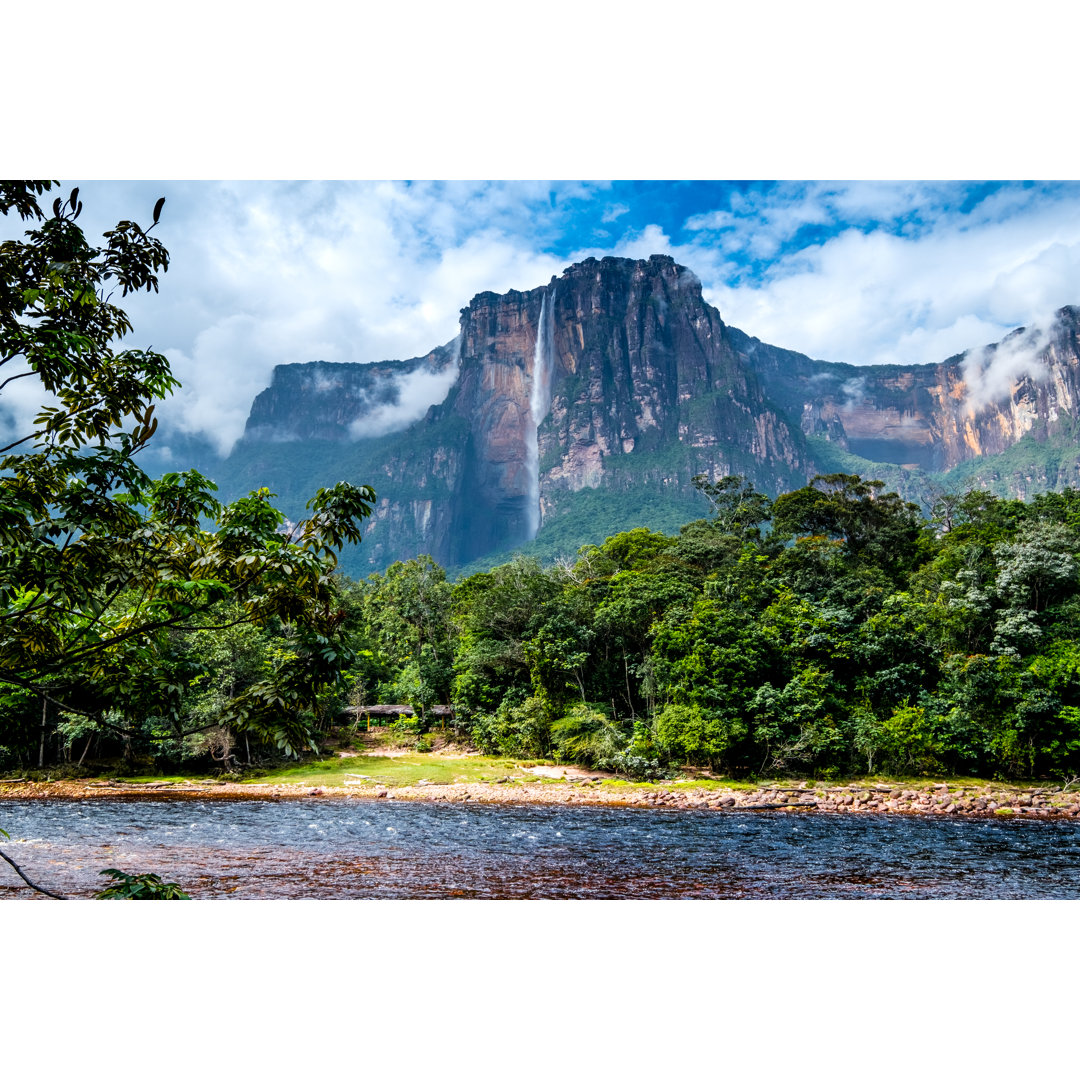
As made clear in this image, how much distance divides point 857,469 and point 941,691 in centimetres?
8950

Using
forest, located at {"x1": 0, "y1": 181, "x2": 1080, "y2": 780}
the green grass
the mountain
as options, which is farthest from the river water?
the mountain

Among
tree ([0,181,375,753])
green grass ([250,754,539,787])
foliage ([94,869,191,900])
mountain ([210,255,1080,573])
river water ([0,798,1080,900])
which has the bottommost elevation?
green grass ([250,754,539,787])

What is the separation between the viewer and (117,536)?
3109 mm

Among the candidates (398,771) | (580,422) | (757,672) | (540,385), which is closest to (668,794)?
(757,672)

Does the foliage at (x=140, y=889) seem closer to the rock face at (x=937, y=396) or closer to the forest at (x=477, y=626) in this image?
the forest at (x=477, y=626)

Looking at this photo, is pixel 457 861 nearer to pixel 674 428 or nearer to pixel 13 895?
pixel 13 895

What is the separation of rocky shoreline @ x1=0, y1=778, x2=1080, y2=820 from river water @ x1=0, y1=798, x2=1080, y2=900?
844 millimetres

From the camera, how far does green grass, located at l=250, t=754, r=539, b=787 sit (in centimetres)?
1802

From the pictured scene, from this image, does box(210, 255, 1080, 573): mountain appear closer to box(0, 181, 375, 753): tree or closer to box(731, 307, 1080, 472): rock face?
box(731, 307, 1080, 472): rock face

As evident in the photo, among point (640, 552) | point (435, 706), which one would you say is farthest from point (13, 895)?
point (640, 552)

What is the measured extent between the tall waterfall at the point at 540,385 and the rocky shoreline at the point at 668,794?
74252 millimetres

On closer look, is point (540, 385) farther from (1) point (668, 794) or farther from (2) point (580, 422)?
(1) point (668, 794)

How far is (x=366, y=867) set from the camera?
9.66m

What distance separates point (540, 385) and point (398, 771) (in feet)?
266
